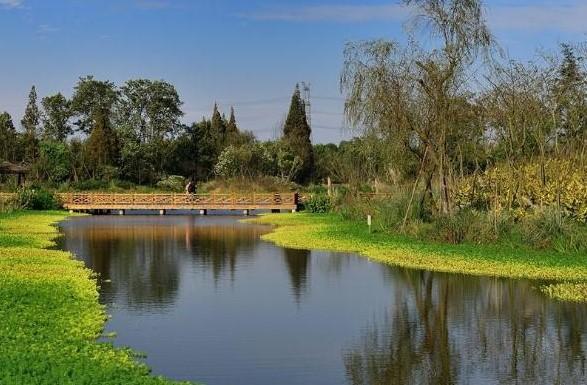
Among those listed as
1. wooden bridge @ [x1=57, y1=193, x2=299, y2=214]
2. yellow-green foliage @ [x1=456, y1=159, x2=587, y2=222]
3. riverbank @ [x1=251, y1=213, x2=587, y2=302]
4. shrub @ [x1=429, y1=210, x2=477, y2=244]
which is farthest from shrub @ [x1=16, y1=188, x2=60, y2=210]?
shrub @ [x1=429, y1=210, x2=477, y2=244]

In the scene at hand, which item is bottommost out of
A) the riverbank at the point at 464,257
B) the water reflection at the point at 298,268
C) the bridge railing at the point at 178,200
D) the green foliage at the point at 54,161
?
the water reflection at the point at 298,268

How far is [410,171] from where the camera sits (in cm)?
4384

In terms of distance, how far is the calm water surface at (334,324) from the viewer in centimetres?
1223

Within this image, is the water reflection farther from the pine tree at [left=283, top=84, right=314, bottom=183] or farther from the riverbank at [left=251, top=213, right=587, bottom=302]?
the pine tree at [left=283, top=84, right=314, bottom=183]

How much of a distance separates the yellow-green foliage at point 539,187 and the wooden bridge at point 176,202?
2843 centimetres

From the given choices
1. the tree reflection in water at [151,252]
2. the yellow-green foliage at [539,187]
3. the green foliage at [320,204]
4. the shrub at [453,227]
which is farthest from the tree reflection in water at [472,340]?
the green foliage at [320,204]

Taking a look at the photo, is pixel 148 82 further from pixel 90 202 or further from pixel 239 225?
pixel 239 225

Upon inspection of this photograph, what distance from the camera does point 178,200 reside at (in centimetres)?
6278

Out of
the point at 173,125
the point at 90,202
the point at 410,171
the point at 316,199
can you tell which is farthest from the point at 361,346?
the point at 173,125

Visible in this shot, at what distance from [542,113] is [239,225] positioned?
2046cm

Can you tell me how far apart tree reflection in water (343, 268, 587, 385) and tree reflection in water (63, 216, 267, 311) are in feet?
18.1

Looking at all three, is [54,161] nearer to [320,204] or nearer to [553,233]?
[320,204]

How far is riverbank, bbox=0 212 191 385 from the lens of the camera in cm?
1061

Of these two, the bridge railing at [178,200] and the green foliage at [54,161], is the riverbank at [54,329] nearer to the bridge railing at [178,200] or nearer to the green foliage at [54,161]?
the bridge railing at [178,200]
